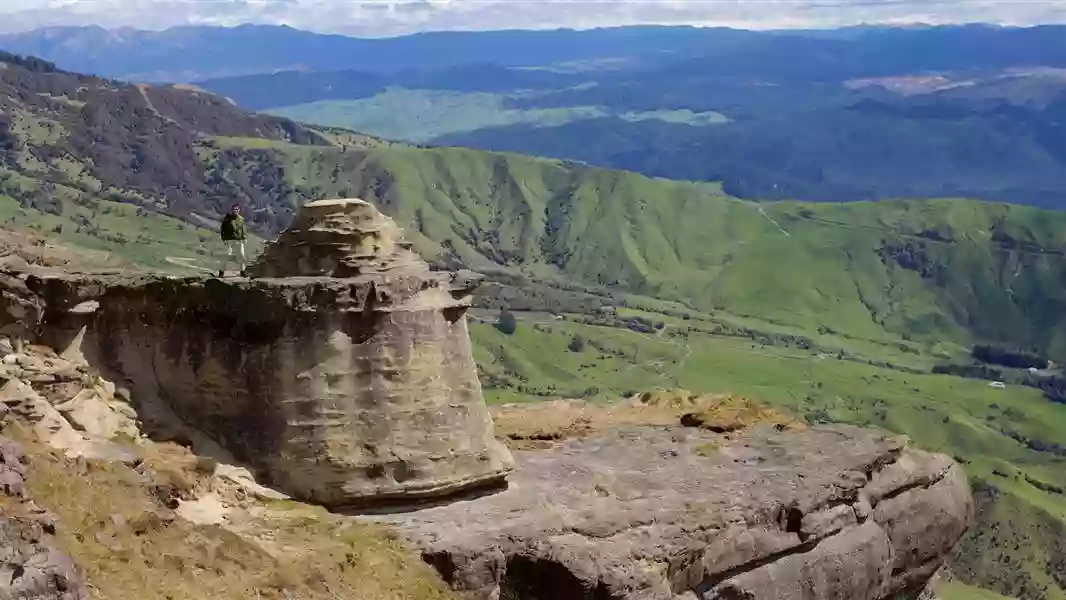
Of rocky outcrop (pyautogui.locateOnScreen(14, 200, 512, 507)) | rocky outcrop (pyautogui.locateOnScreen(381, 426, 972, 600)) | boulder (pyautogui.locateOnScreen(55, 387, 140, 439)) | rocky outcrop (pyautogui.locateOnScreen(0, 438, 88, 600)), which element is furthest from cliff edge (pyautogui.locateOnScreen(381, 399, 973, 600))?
rocky outcrop (pyautogui.locateOnScreen(0, 438, 88, 600))

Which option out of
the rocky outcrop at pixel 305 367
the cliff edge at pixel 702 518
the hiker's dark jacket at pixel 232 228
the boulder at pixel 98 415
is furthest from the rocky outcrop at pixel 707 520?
the hiker's dark jacket at pixel 232 228

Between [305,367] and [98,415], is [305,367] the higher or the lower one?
the higher one

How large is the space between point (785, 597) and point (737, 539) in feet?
9.22

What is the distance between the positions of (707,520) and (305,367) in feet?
41.2

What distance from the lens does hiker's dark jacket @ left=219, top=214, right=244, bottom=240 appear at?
38844mm

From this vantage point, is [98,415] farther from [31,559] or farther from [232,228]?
[31,559]

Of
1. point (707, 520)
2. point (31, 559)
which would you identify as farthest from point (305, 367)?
point (31, 559)

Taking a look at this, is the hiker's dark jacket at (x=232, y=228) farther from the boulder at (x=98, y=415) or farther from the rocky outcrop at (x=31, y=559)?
the rocky outcrop at (x=31, y=559)

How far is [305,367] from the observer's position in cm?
3541

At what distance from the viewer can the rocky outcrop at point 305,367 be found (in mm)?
35219

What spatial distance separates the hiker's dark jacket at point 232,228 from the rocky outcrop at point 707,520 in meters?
10.4

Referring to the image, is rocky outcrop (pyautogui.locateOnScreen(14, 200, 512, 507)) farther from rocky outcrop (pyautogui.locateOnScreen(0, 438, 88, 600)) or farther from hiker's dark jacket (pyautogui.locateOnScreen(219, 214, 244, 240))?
rocky outcrop (pyautogui.locateOnScreen(0, 438, 88, 600))

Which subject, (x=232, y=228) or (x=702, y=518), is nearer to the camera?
(x=702, y=518)

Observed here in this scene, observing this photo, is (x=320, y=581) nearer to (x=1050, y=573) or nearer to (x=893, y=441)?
(x=893, y=441)
